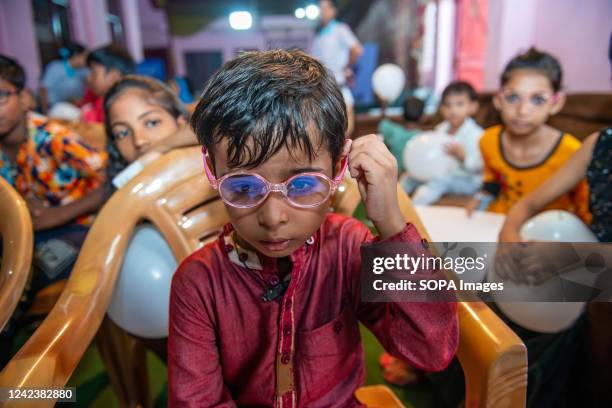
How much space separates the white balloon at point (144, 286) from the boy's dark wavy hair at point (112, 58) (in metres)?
2.32

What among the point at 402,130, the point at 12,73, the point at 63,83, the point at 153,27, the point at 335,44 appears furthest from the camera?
the point at 153,27

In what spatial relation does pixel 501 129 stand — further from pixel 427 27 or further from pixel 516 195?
pixel 427 27

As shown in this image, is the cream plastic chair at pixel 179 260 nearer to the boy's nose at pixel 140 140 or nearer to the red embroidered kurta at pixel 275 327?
the red embroidered kurta at pixel 275 327

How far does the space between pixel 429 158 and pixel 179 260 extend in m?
1.78

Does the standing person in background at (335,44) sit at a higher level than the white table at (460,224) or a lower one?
higher

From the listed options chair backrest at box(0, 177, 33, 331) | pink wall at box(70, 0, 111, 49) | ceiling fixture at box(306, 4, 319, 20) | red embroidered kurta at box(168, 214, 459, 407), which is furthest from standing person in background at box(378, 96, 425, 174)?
ceiling fixture at box(306, 4, 319, 20)

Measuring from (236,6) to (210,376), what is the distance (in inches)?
538

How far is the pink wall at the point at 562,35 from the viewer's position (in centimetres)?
152

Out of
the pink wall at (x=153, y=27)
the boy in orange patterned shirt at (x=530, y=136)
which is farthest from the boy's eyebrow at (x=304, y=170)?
the pink wall at (x=153, y=27)

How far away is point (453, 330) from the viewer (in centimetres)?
75

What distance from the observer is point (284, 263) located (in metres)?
0.83

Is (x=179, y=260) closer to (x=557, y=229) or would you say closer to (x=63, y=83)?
(x=557, y=229)

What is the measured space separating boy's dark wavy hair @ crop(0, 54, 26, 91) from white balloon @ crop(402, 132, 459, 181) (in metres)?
1.96

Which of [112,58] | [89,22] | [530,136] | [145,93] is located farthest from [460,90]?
[89,22]
